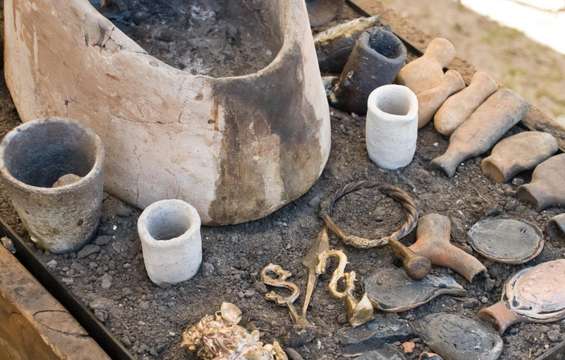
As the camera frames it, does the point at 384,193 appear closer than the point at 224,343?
No

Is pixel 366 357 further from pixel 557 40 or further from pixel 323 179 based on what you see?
pixel 557 40

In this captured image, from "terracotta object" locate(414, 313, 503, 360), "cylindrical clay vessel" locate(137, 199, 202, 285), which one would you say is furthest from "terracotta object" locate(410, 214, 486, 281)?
"cylindrical clay vessel" locate(137, 199, 202, 285)

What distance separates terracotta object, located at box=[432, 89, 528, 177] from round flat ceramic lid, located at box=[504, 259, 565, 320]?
1.47ft

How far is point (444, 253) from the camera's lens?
2.58m

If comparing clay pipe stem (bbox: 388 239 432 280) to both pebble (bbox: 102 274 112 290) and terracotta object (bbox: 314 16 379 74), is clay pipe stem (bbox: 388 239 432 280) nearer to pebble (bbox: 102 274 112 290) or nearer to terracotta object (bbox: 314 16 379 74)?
pebble (bbox: 102 274 112 290)

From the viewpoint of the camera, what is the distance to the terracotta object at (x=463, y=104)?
3.01 metres

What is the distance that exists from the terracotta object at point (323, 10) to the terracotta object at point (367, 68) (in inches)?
15.8

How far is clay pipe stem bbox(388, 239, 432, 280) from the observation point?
2.52 meters

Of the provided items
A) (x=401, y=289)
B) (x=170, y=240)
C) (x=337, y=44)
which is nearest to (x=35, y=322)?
(x=170, y=240)

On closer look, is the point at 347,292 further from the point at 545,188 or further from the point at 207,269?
the point at 545,188

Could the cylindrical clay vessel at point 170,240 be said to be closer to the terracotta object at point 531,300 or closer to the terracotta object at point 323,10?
A: the terracotta object at point 531,300

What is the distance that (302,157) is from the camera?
8.77 ft

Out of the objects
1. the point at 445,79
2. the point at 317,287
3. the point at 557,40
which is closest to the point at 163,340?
the point at 317,287

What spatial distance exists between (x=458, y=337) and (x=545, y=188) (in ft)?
2.02
